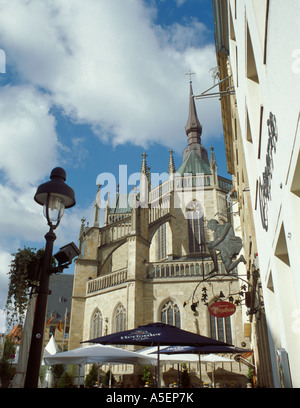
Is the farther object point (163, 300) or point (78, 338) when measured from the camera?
point (78, 338)

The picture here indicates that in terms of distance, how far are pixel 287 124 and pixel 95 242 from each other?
29.8 meters

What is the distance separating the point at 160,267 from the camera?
82.0 feet

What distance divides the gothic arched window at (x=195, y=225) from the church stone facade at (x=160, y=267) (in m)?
0.09

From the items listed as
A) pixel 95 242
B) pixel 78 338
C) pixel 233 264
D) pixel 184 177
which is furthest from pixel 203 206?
pixel 233 264

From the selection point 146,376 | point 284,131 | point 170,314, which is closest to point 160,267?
point 170,314

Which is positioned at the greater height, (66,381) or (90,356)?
(90,356)

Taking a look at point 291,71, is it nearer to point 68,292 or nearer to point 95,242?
point 95,242

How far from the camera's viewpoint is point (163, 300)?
2375cm

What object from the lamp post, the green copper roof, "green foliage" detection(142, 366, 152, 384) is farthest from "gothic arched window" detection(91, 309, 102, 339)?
the lamp post

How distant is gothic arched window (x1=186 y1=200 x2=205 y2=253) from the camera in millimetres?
32781

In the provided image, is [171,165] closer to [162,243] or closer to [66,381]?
[162,243]

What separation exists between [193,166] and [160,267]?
19.9 meters

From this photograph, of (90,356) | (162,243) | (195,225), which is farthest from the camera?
(195,225)
